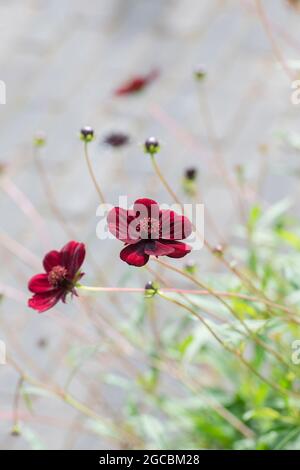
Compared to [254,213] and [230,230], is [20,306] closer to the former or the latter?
[230,230]

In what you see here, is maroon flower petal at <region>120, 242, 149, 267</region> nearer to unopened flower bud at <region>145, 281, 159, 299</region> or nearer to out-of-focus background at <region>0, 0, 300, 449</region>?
unopened flower bud at <region>145, 281, 159, 299</region>

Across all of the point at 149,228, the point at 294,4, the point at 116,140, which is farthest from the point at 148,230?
the point at 294,4

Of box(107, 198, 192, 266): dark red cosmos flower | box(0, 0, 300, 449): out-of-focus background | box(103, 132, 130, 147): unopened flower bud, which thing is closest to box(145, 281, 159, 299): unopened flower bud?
box(107, 198, 192, 266): dark red cosmos flower

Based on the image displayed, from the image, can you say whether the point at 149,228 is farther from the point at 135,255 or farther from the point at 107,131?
the point at 107,131

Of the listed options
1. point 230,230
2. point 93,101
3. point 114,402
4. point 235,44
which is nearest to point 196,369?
point 114,402

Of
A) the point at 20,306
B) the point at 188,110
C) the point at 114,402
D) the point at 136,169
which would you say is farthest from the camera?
the point at 188,110

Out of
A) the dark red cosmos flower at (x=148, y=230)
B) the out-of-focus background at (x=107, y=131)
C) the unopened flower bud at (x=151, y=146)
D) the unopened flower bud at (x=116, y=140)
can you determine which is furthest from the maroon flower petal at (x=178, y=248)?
the out-of-focus background at (x=107, y=131)
